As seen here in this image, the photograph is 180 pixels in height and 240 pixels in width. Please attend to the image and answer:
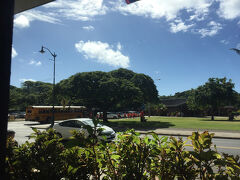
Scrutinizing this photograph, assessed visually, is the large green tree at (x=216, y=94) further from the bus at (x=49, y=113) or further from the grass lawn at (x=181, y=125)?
the bus at (x=49, y=113)

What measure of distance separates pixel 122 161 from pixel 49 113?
98.4 feet

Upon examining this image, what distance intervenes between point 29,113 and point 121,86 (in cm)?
1633

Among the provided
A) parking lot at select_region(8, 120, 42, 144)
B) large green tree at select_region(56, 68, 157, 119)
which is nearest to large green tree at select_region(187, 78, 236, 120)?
large green tree at select_region(56, 68, 157, 119)

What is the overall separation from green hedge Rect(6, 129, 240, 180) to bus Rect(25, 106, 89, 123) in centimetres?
2828

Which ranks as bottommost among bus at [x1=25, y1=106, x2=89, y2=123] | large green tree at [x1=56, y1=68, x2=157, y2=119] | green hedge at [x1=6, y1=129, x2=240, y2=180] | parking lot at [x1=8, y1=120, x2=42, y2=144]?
parking lot at [x1=8, y1=120, x2=42, y2=144]

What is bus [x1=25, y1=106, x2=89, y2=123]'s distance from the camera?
27.6 meters

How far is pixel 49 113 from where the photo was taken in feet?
96.5

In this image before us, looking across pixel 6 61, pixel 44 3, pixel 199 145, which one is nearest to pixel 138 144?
pixel 199 145

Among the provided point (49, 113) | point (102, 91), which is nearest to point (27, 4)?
point (102, 91)

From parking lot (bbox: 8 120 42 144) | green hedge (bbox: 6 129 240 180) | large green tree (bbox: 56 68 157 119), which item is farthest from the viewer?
large green tree (bbox: 56 68 157 119)

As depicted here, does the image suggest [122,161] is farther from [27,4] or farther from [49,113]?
[49,113]

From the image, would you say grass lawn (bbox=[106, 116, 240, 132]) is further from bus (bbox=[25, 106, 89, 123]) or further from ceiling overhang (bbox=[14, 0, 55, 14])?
ceiling overhang (bbox=[14, 0, 55, 14])

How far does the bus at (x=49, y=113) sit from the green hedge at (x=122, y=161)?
28277 millimetres

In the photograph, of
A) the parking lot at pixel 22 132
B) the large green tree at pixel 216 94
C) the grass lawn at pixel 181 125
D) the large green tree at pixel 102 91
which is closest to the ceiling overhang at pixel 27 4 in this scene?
the parking lot at pixel 22 132
